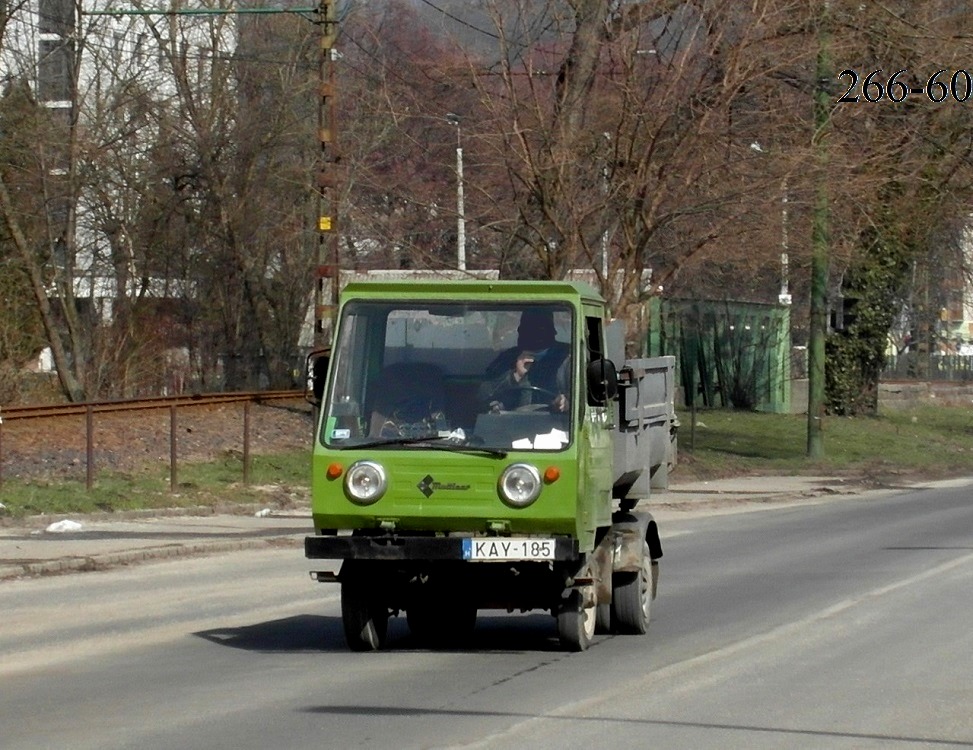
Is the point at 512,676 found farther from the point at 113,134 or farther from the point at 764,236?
the point at 113,134

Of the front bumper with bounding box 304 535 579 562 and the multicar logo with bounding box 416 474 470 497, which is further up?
the multicar logo with bounding box 416 474 470 497

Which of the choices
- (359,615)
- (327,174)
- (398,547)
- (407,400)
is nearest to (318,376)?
(407,400)

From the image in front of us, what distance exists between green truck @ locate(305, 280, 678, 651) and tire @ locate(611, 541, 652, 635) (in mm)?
356

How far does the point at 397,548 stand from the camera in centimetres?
1010

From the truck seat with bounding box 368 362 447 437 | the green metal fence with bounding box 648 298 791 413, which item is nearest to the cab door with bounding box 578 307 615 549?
the truck seat with bounding box 368 362 447 437

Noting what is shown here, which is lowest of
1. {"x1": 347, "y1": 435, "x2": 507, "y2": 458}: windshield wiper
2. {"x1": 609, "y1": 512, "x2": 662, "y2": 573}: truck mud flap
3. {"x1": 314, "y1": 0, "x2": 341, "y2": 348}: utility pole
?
{"x1": 609, "y1": 512, "x2": 662, "y2": 573}: truck mud flap

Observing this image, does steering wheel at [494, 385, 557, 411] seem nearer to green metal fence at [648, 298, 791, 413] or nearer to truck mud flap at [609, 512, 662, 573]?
truck mud flap at [609, 512, 662, 573]

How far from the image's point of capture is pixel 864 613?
12.9 meters

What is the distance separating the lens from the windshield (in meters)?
10.4

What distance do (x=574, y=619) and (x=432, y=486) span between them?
4.44 ft

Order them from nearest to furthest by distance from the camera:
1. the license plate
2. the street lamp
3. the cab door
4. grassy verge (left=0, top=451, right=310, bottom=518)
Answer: the license plate → the cab door → grassy verge (left=0, top=451, right=310, bottom=518) → the street lamp

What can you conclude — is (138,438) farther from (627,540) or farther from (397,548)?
(397,548)

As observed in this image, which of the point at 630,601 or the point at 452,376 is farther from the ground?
the point at 452,376

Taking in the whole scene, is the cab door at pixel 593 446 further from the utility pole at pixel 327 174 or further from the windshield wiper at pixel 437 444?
the utility pole at pixel 327 174
